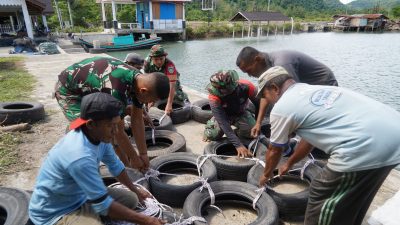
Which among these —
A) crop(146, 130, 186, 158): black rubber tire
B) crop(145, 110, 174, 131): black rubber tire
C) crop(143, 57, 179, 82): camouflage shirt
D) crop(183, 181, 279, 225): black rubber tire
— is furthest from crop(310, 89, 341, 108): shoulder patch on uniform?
crop(143, 57, 179, 82): camouflage shirt

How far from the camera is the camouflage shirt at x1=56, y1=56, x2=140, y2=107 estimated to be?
2.80 m

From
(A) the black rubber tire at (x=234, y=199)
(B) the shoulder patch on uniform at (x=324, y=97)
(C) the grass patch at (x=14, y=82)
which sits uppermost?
(B) the shoulder patch on uniform at (x=324, y=97)

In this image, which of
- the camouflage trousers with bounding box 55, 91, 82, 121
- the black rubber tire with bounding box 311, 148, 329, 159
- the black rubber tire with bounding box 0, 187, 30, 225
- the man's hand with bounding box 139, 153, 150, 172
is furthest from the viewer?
the black rubber tire with bounding box 311, 148, 329, 159

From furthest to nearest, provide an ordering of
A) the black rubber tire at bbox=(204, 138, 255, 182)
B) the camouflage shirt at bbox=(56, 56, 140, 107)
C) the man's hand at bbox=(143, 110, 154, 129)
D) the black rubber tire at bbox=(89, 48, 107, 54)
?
the black rubber tire at bbox=(89, 48, 107, 54) < the man's hand at bbox=(143, 110, 154, 129) < the black rubber tire at bbox=(204, 138, 255, 182) < the camouflage shirt at bbox=(56, 56, 140, 107)

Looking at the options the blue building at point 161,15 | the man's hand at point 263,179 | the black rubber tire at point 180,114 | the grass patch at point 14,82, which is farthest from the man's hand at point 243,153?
the blue building at point 161,15

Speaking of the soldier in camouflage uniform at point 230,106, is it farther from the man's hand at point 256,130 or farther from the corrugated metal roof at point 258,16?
the corrugated metal roof at point 258,16

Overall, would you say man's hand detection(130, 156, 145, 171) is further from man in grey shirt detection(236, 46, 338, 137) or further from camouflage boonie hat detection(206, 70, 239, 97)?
man in grey shirt detection(236, 46, 338, 137)

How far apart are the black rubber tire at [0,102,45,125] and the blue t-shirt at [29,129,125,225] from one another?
3996 mm

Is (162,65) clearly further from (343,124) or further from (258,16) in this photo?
(258,16)

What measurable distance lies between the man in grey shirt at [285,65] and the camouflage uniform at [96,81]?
55.4 inches

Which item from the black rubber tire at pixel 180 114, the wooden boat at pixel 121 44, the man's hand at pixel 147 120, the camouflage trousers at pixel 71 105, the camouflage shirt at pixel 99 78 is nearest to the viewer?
the camouflage shirt at pixel 99 78

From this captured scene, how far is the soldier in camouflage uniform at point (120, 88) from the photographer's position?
2592 mm

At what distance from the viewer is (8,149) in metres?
4.46

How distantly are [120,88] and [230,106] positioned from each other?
1.95 m
